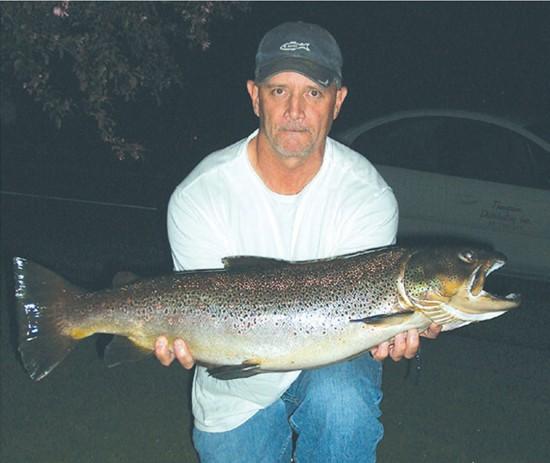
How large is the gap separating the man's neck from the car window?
13.2 ft

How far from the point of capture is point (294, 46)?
12.8 ft

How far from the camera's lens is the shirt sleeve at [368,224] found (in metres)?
3.90

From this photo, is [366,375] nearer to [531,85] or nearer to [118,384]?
[118,384]

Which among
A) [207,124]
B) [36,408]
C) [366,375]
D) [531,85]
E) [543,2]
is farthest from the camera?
[543,2]

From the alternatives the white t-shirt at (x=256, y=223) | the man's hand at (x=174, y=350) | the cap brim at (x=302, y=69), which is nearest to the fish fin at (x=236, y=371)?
the man's hand at (x=174, y=350)

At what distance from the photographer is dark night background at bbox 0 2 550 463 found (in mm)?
5004

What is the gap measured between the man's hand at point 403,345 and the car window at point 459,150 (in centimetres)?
416

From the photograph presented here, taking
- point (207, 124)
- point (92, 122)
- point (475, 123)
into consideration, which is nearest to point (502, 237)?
point (475, 123)

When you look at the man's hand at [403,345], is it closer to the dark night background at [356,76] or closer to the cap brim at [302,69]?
the cap brim at [302,69]

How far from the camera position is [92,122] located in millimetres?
18969

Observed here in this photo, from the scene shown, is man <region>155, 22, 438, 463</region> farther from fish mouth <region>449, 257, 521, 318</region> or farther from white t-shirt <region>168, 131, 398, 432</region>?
fish mouth <region>449, 257, 521, 318</region>

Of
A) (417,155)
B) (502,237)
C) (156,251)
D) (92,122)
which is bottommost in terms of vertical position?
(92,122)

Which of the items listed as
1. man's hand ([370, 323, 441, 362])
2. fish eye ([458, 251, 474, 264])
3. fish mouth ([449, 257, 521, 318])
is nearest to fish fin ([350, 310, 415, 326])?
man's hand ([370, 323, 441, 362])

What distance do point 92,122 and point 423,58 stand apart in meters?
9.54
